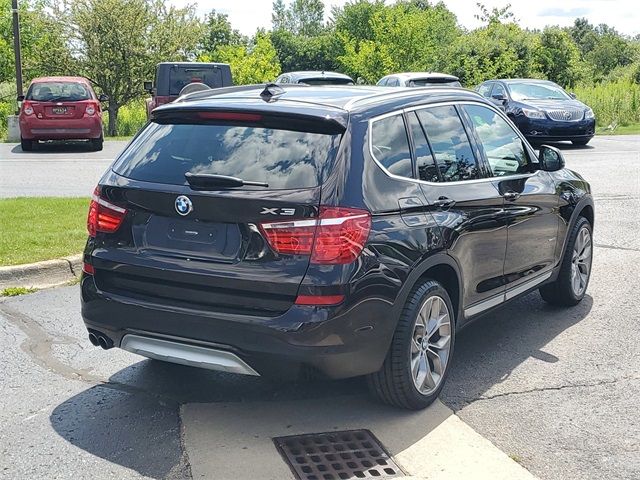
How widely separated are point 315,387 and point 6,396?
5.90 ft

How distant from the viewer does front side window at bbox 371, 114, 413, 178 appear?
14.7 ft

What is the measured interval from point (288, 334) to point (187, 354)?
58 centimetres

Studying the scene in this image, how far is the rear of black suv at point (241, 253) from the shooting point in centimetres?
403

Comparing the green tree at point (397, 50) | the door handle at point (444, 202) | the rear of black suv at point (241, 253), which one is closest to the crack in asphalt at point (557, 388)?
the rear of black suv at point (241, 253)

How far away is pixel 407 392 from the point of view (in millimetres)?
4512

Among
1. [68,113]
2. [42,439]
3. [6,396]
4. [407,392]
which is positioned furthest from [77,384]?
[68,113]

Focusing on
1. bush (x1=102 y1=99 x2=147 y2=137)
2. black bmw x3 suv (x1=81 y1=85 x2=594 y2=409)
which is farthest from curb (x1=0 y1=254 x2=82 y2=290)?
bush (x1=102 y1=99 x2=147 y2=137)

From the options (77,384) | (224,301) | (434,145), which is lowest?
(77,384)

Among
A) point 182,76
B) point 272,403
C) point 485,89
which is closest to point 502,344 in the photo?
point 272,403

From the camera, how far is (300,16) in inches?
5965

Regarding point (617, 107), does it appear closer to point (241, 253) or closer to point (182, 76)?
point (182, 76)

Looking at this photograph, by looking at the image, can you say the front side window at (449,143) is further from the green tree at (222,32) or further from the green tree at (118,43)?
the green tree at (222,32)

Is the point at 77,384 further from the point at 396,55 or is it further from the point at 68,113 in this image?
the point at 396,55

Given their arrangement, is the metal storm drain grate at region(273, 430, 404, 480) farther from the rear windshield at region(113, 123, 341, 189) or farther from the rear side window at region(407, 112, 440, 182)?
the rear side window at region(407, 112, 440, 182)
